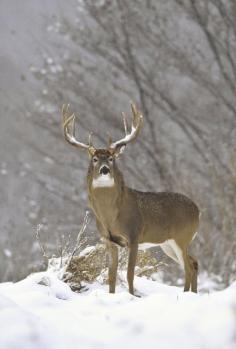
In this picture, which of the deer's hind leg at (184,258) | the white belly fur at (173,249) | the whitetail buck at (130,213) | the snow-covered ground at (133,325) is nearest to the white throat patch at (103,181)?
the whitetail buck at (130,213)

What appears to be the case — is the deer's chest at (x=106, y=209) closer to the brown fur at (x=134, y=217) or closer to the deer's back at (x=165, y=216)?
the brown fur at (x=134, y=217)

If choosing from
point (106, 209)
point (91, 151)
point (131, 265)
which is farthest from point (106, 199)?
point (131, 265)

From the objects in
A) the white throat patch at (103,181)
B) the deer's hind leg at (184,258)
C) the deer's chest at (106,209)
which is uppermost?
the white throat patch at (103,181)

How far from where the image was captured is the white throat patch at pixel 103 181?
289 inches

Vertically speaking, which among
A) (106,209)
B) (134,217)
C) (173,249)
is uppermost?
(106,209)

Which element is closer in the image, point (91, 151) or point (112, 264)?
point (91, 151)

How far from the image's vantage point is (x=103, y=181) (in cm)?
737

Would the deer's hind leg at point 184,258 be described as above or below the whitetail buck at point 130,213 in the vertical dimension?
below

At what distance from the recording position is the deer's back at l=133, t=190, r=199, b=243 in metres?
7.80

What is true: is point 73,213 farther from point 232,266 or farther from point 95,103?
point 232,266

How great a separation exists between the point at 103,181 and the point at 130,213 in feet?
1.34

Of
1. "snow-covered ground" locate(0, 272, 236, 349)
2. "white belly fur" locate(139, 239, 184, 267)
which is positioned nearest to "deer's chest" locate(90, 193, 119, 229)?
"white belly fur" locate(139, 239, 184, 267)

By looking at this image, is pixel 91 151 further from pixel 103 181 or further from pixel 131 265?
pixel 131 265

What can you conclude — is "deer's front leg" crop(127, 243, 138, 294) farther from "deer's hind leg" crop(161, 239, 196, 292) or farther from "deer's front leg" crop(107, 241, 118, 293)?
"deer's hind leg" crop(161, 239, 196, 292)
